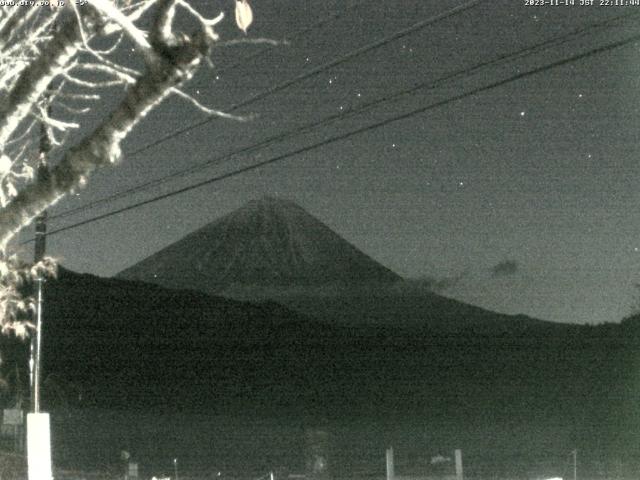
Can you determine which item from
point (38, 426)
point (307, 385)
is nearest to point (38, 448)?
point (38, 426)

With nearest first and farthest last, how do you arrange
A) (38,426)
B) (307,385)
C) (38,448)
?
(38,448) → (38,426) → (307,385)

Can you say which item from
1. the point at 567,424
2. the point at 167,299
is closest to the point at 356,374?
the point at 167,299

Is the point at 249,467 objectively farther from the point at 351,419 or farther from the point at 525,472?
the point at 351,419

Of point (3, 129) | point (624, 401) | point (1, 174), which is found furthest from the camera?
point (624, 401)

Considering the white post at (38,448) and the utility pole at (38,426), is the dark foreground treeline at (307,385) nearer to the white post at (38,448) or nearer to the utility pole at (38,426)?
the utility pole at (38,426)

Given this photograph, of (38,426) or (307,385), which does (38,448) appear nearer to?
(38,426)

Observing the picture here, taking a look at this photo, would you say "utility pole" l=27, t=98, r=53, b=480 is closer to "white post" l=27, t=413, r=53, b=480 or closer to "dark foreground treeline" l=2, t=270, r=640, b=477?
"white post" l=27, t=413, r=53, b=480

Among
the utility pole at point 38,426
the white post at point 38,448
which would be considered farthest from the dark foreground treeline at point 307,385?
the white post at point 38,448

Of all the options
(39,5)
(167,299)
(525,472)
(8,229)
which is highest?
(167,299)
